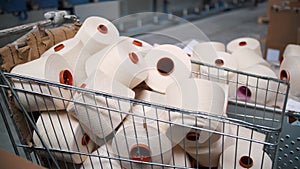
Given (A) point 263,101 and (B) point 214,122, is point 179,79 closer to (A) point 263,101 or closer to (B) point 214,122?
(B) point 214,122

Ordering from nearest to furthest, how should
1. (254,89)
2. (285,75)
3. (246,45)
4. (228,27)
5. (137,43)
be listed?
(137,43), (254,89), (285,75), (246,45), (228,27)

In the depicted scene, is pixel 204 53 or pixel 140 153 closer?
pixel 140 153

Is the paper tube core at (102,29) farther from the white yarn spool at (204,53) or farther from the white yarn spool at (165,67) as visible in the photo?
the white yarn spool at (204,53)

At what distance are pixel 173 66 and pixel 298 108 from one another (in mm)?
→ 561

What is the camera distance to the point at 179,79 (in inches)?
29.5

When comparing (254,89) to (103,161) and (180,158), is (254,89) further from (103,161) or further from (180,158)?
(103,161)

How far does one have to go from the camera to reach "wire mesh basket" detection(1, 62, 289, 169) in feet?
2.11

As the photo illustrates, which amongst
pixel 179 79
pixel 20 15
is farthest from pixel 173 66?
pixel 20 15

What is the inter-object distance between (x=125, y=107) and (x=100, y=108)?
0.06 m

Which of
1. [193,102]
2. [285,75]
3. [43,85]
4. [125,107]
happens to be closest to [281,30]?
[285,75]

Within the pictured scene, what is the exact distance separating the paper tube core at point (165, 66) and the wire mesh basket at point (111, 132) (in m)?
0.13

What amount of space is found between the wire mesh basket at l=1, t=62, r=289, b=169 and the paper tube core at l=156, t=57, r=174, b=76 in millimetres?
133

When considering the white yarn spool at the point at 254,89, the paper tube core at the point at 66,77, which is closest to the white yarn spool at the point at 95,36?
the paper tube core at the point at 66,77

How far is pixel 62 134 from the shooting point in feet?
2.39
